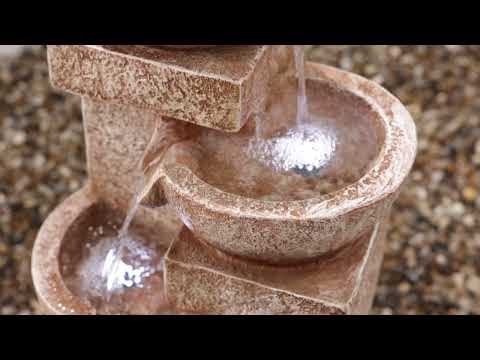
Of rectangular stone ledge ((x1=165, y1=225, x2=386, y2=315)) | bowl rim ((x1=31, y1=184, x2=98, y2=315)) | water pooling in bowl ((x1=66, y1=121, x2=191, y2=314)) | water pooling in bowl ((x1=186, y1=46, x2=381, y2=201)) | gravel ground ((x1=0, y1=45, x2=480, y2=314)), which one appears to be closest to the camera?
rectangular stone ledge ((x1=165, y1=225, x2=386, y2=315))

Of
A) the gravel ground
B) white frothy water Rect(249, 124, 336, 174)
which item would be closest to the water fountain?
white frothy water Rect(249, 124, 336, 174)

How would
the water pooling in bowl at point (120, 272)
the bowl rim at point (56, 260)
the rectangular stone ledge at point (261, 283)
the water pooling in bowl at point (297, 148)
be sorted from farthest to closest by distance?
1. the water pooling in bowl at point (120, 272)
2. the bowl rim at point (56, 260)
3. the water pooling in bowl at point (297, 148)
4. the rectangular stone ledge at point (261, 283)

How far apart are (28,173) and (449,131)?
2.12m

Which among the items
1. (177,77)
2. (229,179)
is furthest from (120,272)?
(177,77)

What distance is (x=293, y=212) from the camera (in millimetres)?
1741

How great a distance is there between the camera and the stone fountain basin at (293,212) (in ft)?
5.72

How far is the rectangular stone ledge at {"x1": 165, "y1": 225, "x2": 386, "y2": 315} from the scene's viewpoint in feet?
6.35

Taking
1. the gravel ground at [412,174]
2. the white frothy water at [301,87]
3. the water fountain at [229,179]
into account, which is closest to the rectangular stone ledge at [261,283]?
the water fountain at [229,179]

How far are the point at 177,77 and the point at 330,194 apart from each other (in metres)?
0.50

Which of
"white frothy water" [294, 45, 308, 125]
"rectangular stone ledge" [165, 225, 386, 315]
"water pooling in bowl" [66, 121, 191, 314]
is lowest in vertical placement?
"water pooling in bowl" [66, 121, 191, 314]

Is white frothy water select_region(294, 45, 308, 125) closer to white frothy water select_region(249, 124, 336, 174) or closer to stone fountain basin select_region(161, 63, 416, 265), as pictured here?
white frothy water select_region(249, 124, 336, 174)

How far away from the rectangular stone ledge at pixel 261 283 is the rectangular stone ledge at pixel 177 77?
0.42 meters

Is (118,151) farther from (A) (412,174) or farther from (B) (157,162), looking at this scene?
(A) (412,174)

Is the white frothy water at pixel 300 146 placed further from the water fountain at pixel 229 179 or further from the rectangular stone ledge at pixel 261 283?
Result: the rectangular stone ledge at pixel 261 283
